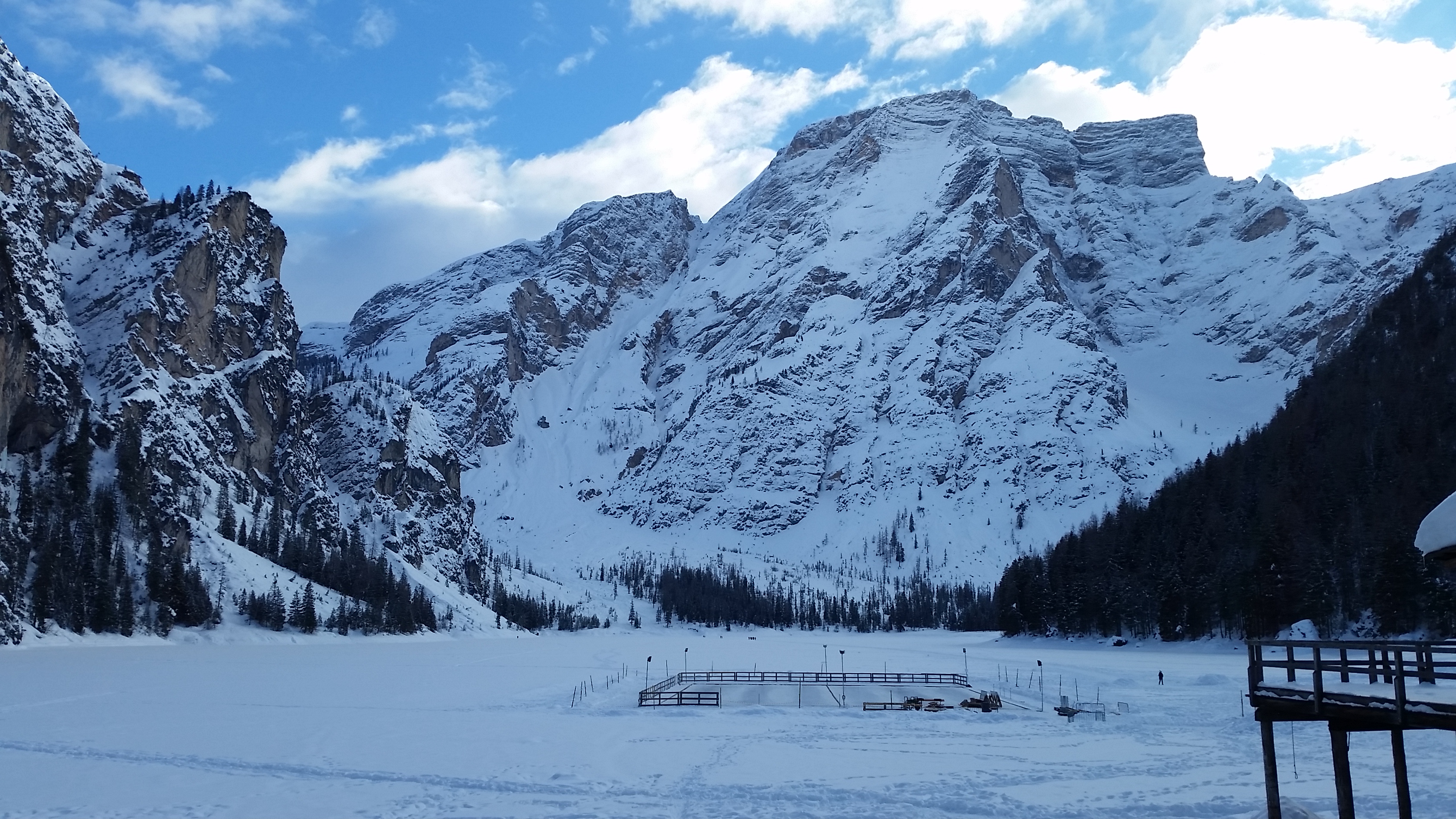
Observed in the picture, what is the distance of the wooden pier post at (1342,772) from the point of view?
701 inches

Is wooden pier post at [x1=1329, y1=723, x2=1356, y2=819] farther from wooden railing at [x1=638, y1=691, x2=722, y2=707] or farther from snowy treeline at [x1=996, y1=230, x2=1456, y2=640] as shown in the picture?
snowy treeline at [x1=996, y1=230, x2=1456, y2=640]

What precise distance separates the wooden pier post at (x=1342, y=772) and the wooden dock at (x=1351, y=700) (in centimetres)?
2

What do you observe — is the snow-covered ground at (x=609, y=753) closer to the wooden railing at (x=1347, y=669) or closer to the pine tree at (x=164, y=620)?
the wooden railing at (x=1347, y=669)

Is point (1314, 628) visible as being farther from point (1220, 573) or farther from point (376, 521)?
point (376, 521)

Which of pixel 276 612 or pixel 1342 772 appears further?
pixel 276 612

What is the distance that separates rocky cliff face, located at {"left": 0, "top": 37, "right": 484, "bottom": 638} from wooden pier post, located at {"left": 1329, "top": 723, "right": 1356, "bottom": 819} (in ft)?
348

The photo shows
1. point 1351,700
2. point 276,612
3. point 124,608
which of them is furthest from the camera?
point 276,612

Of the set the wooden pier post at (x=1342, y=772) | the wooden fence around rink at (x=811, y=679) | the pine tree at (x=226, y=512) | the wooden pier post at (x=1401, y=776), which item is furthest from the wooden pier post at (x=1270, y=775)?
the pine tree at (x=226, y=512)

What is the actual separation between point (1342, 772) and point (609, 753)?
22.4 m

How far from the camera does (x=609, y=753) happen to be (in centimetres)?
3397

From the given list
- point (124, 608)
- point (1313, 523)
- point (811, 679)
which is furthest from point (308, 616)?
point (1313, 523)

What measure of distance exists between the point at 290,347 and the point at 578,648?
109 metres

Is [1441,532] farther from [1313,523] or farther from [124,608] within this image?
[124,608]

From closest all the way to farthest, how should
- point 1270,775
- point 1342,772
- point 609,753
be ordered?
point 1342,772, point 1270,775, point 609,753
